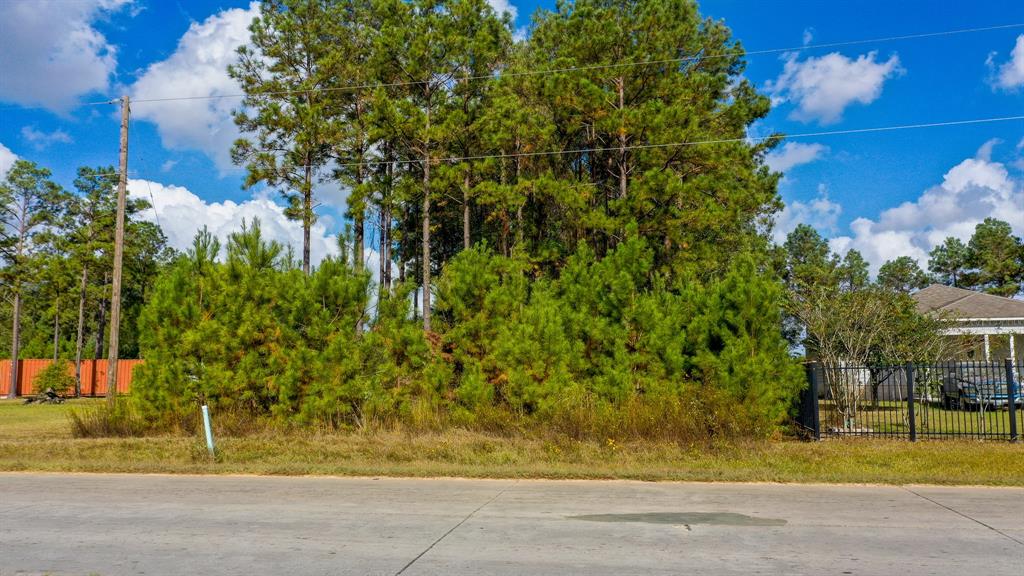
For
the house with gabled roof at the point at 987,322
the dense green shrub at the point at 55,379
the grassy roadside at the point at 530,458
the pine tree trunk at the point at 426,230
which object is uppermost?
the pine tree trunk at the point at 426,230

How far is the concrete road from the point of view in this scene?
6137 millimetres

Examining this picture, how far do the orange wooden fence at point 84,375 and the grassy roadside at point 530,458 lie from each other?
106 ft

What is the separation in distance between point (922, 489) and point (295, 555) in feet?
29.0

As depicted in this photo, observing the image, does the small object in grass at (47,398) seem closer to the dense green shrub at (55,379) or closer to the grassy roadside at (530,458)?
the dense green shrub at (55,379)

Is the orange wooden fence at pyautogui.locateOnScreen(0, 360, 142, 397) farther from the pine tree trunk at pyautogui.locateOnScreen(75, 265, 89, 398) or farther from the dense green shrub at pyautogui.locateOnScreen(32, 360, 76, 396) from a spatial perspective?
the dense green shrub at pyautogui.locateOnScreen(32, 360, 76, 396)

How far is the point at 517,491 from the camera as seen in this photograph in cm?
1034

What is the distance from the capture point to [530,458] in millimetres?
13430

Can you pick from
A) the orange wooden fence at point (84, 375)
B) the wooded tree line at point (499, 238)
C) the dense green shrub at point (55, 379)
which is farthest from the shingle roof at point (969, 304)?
the orange wooden fence at point (84, 375)

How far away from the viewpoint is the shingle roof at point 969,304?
34125 mm

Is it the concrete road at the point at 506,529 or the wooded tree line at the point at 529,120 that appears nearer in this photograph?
the concrete road at the point at 506,529

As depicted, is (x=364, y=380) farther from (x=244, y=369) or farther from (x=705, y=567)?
(x=705, y=567)

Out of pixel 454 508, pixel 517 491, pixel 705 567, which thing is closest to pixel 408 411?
pixel 517 491

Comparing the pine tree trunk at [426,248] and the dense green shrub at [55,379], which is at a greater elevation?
the pine tree trunk at [426,248]

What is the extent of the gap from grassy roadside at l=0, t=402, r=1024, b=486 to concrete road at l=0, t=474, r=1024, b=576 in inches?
34.5
